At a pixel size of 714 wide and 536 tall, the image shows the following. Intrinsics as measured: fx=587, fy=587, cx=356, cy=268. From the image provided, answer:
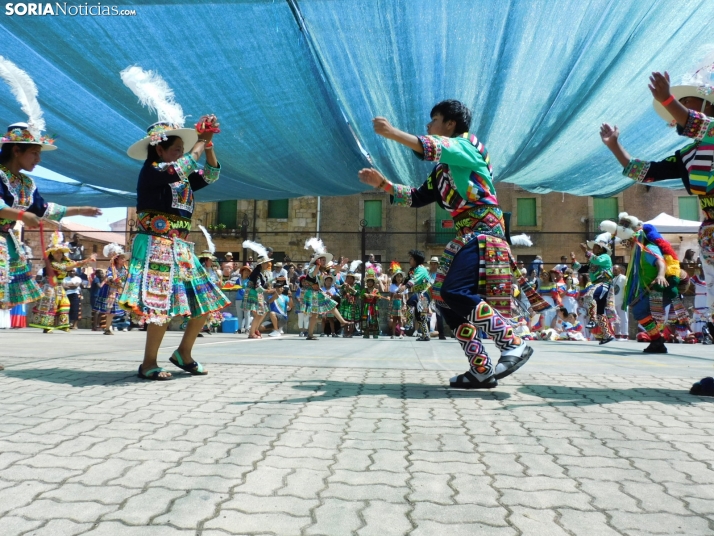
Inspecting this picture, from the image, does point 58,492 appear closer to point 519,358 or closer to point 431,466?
point 431,466

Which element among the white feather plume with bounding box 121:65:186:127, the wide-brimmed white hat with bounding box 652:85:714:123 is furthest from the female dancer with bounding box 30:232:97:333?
the wide-brimmed white hat with bounding box 652:85:714:123

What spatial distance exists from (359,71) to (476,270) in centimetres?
321

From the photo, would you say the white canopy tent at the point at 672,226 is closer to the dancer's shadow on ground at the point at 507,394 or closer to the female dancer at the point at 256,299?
the female dancer at the point at 256,299

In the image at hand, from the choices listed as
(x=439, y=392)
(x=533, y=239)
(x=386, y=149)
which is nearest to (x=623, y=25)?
(x=386, y=149)

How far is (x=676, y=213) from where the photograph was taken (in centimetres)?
2988

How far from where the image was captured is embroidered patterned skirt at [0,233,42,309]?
4434mm

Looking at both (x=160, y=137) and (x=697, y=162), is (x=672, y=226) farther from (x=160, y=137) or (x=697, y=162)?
(x=160, y=137)

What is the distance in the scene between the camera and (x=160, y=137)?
3867mm

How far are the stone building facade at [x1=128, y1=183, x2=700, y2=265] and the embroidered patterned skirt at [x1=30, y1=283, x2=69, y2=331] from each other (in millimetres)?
15300

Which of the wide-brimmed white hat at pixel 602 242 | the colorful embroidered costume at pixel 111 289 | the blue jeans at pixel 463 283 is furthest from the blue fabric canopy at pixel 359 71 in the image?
the colorful embroidered costume at pixel 111 289

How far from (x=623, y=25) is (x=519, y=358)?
139 inches

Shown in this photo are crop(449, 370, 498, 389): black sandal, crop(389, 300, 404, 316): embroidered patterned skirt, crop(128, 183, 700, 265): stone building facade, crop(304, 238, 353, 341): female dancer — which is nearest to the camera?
crop(449, 370, 498, 389): black sandal

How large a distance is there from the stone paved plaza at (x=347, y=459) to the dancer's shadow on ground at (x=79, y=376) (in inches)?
1.9

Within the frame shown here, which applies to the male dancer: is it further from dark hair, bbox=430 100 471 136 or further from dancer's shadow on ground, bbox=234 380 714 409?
dancer's shadow on ground, bbox=234 380 714 409
